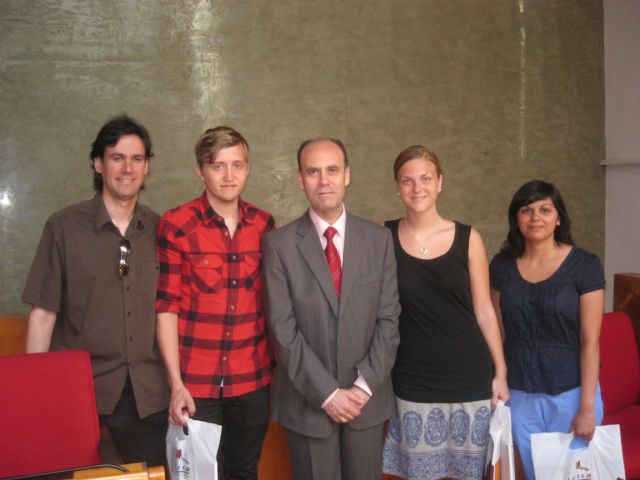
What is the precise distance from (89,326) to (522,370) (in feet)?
5.61

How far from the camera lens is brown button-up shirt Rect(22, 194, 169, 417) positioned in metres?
2.28

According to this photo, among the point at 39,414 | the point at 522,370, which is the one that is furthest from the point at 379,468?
the point at 39,414

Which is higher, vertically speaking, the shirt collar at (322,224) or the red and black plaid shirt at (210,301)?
the shirt collar at (322,224)

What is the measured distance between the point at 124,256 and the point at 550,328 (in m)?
1.70

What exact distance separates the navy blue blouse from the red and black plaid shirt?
42.0 inches

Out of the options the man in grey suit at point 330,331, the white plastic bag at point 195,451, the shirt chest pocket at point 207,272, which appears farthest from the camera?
the shirt chest pocket at point 207,272

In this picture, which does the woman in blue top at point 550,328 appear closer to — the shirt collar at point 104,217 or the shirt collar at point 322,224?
the shirt collar at point 322,224

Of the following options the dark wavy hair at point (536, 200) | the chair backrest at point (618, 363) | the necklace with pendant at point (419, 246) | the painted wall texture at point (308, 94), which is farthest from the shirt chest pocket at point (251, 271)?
the painted wall texture at point (308, 94)

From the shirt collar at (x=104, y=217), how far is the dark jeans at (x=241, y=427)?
736 mm

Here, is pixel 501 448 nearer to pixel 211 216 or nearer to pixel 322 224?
pixel 322 224

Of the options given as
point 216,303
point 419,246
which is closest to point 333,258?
point 419,246

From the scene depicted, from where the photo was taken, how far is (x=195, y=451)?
2012 millimetres

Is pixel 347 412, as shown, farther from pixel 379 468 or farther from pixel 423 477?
pixel 423 477

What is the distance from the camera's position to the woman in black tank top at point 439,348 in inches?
87.5
